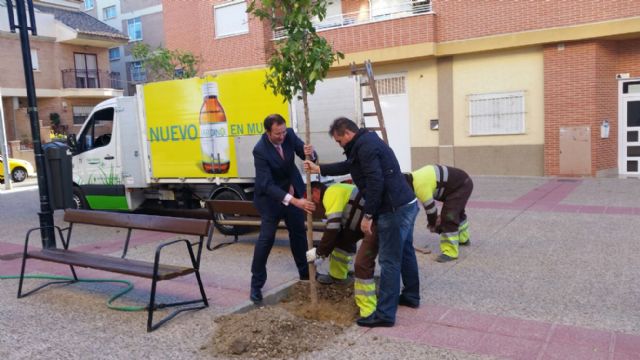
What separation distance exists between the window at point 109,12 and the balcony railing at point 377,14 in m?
29.6

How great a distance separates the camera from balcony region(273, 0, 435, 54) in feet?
52.1

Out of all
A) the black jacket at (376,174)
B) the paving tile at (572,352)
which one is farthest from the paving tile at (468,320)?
the black jacket at (376,174)

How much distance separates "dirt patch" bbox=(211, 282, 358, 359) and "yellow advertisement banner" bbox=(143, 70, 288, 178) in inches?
153

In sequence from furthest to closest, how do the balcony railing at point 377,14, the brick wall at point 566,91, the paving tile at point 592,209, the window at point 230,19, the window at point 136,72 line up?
the window at point 136,72 → the window at point 230,19 → the balcony railing at point 377,14 → the brick wall at point 566,91 → the paving tile at point 592,209

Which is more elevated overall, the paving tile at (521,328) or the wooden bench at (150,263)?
the wooden bench at (150,263)

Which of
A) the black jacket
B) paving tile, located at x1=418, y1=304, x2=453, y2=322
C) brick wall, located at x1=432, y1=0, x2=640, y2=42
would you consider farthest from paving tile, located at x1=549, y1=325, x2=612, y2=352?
brick wall, located at x1=432, y1=0, x2=640, y2=42

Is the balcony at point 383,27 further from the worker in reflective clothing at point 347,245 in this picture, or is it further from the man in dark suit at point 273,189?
the worker in reflective clothing at point 347,245

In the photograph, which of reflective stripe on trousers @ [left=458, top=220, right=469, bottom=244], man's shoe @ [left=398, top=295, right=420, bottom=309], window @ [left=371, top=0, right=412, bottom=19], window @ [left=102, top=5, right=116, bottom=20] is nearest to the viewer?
man's shoe @ [left=398, top=295, right=420, bottom=309]

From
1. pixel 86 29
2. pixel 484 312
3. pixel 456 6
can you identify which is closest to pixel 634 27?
pixel 456 6

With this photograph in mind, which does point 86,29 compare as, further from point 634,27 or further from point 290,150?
point 290,150

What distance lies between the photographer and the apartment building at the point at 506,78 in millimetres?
13953

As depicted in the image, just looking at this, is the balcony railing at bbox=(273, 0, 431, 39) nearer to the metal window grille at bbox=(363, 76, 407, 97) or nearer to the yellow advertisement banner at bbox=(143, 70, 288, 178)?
the metal window grille at bbox=(363, 76, 407, 97)

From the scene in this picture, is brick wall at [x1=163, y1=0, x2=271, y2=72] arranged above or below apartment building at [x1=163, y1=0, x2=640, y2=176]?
above

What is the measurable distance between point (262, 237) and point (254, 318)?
3.03ft
